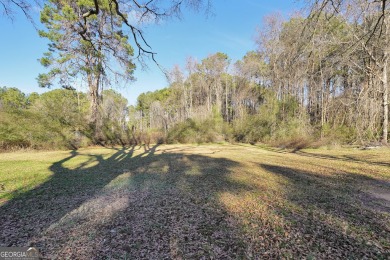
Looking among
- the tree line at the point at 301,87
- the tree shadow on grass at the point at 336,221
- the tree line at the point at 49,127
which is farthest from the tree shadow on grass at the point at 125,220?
the tree line at the point at 49,127

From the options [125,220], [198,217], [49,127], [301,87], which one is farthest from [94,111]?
[301,87]

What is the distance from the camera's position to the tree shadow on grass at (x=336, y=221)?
220 centimetres

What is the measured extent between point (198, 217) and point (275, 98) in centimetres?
1895

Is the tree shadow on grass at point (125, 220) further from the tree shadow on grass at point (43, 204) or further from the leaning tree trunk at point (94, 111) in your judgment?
the leaning tree trunk at point (94, 111)

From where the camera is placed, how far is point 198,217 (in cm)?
306

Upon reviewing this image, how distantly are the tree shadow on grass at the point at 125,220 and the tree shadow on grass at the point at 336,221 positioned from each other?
88 cm

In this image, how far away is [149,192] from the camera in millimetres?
4309

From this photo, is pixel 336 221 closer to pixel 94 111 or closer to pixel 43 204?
pixel 43 204

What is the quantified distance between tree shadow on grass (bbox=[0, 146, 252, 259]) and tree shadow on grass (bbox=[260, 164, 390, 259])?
0.88 metres

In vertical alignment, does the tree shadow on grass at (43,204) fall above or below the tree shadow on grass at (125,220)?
above

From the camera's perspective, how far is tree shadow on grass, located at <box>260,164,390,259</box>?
2.20 m

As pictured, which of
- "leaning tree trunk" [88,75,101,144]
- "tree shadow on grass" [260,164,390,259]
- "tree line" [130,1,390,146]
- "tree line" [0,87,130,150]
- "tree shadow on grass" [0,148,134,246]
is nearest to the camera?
"tree shadow on grass" [260,164,390,259]

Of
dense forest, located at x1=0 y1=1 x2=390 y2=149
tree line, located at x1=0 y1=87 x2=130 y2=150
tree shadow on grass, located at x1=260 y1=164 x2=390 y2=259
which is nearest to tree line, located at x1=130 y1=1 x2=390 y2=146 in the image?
dense forest, located at x1=0 y1=1 x2=390 y2=149

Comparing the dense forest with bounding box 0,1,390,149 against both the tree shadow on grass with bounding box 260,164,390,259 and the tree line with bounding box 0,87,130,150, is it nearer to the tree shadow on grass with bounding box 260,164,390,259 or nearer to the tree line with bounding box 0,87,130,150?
the tree line with bounding box 0,87,130,150
